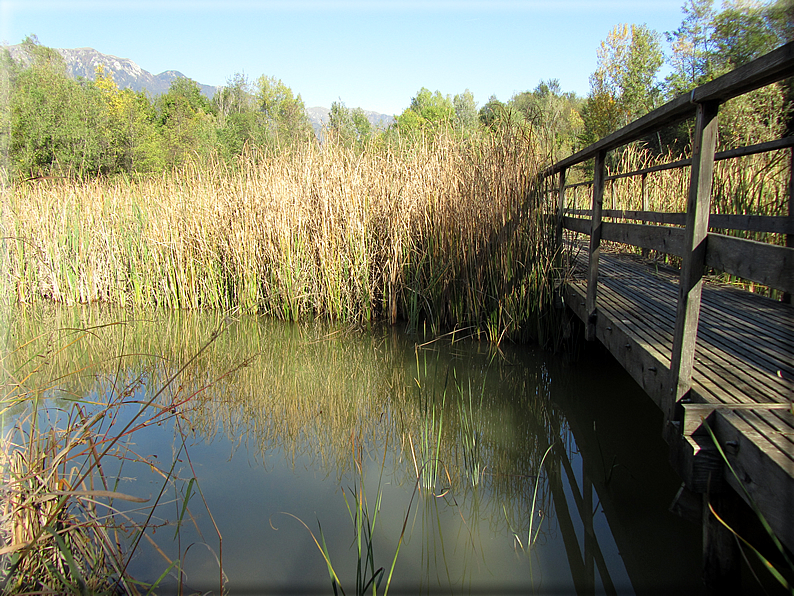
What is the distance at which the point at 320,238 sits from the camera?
5254 millimetres

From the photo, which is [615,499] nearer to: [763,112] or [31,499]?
[31,499]

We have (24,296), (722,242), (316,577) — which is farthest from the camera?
(24,296)

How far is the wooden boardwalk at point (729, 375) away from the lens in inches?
50.2

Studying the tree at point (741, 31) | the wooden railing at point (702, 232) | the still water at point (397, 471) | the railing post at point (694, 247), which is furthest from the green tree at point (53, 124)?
the railing post at point (694, 247)

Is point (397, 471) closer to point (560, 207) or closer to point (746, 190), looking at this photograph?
point (560, 207)

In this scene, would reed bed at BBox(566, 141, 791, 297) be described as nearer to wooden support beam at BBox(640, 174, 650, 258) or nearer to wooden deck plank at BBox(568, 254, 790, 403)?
wooden support beam at BBox(640, 174, 650, 258)

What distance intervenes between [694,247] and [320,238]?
13.2 feet

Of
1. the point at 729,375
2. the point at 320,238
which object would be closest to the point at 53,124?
the point at 320,238

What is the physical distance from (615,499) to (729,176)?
11.3 ft

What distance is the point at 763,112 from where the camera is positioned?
4.74 meters

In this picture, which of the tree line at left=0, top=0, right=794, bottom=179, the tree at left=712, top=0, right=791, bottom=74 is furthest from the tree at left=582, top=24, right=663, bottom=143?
the tree at left=712, top=0, right=791, bottom=74

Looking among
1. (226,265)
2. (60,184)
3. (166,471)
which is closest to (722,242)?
(166,471)

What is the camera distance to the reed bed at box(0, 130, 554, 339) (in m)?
4.31

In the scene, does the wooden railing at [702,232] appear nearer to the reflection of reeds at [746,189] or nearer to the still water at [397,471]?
the still water at [397,471]
